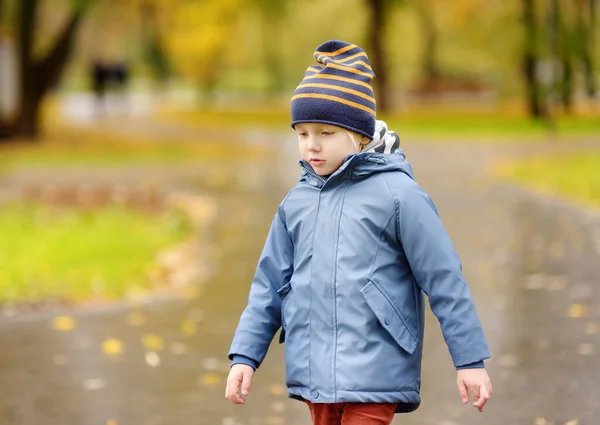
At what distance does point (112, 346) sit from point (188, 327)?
0.67 meters

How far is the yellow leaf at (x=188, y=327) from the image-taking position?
7.68m

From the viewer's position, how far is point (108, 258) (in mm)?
10703

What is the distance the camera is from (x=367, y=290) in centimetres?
360

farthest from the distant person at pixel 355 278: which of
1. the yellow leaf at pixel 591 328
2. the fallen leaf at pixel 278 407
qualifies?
the yellow leaf at pixel 591 328

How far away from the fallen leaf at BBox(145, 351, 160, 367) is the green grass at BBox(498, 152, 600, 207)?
26.9ft

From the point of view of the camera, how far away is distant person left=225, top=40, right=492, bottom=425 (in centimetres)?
359

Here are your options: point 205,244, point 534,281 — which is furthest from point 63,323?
point 205,244

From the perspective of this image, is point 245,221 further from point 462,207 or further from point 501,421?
point 501,421

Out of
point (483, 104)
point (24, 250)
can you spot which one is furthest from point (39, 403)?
point (483, 104)

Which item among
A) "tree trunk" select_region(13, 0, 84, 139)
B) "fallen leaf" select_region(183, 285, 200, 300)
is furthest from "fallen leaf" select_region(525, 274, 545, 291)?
"tree trunk" select_region(13, 0, 84, 139)

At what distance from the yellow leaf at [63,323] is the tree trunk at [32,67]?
19233mm

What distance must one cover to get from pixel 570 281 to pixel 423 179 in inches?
341

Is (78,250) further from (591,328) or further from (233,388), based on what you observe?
(233,388)

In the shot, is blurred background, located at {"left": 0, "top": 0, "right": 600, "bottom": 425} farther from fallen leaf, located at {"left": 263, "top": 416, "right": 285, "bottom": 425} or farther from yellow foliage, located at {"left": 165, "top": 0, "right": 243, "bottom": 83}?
yellow foliage, located at {"left": 165, "top": 0, "right": 243, "bottom": 83}
